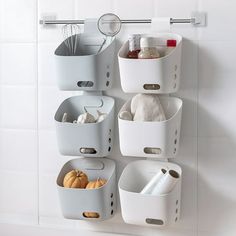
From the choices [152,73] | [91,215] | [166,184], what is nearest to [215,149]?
[166,184]

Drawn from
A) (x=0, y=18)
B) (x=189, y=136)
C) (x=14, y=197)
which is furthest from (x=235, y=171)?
(x=0, y=18)

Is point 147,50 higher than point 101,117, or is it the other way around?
point 147,50

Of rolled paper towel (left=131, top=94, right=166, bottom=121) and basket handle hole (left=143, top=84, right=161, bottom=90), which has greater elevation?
basket handle hole (left=143, top=84, right=161, bottom=90)

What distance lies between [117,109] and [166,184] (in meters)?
0.31

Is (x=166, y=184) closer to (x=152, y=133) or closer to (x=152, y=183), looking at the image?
(x=152, y=183)

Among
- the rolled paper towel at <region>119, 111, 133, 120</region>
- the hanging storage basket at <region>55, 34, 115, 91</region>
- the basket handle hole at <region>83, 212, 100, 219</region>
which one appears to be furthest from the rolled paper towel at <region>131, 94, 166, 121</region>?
the basket handle hole at <region>83, 212, 100, 219</region>

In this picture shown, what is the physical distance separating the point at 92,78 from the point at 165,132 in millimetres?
276

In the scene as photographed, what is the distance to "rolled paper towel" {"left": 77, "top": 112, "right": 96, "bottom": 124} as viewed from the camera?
1.45 metres

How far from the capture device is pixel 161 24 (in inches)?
56.6

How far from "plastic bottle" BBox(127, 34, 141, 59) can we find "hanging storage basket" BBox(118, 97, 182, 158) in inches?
7.8

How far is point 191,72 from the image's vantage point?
1453 mm

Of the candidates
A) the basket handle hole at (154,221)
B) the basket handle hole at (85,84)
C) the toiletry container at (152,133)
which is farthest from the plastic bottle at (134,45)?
the basket handle hole at (154,221)

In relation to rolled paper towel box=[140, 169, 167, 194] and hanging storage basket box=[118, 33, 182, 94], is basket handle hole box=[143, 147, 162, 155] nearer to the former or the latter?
rolled paper towel box=[140, 169, 167, 194]

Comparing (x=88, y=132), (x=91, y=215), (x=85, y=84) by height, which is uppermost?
(x=85, y=84)
